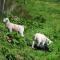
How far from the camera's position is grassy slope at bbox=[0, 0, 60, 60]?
1362 centimetres

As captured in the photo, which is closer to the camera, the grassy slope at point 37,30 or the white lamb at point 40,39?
the grassy slope at point 37,30

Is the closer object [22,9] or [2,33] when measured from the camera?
[2,33]

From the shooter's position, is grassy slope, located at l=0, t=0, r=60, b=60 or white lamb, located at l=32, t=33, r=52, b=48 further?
white lamb, located at l=32, t=33, r=52, b=48

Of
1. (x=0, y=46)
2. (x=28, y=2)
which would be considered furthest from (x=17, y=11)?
(x=0, y=46)

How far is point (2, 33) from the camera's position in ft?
50.5

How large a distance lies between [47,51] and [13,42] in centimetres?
153

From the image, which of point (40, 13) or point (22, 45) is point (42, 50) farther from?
point (40, 13)

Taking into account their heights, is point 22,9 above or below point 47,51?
above

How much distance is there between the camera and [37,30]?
1800cm

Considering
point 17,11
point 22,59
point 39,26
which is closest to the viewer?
point 22,59

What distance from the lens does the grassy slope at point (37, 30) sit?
1362cm

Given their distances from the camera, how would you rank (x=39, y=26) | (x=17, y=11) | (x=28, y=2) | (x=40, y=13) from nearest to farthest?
(x=39, y=26) < (x=17, y=11) < (x=40, y=13) < (x=28, y=2)

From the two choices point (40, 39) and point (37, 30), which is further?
point (37, 30)

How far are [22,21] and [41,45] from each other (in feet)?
13.9
